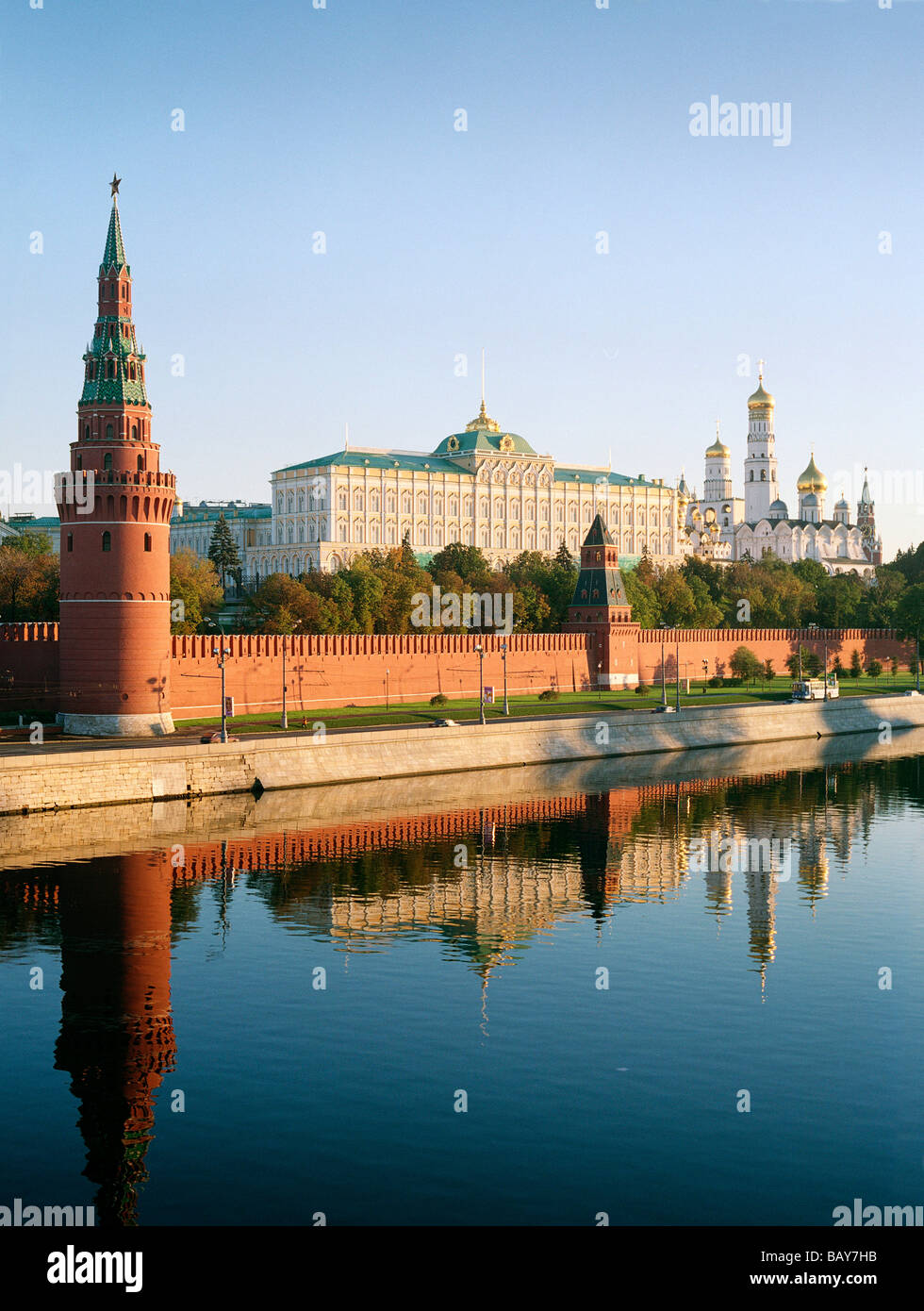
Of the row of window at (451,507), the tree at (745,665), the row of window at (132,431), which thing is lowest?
the tree at (745,665)

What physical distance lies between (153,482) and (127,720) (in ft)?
28.6

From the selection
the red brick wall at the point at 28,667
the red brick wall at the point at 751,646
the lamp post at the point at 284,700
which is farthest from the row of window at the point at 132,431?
the red brick wall at the point at 751,646

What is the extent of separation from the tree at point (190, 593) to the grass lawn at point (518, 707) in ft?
31.4

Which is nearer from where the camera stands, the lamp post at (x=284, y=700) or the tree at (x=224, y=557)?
the lamp post at (x=284, y=700)

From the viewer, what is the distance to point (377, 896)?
32.1 metres

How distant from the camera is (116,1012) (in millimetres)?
23547

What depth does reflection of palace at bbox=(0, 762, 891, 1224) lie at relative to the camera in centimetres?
2122

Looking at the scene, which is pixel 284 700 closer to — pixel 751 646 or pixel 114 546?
pixel 114 546

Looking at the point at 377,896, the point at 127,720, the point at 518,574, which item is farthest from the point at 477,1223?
the point at 518,574

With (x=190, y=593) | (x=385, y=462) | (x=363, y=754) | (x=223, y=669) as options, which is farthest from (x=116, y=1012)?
(x=385, y=462)

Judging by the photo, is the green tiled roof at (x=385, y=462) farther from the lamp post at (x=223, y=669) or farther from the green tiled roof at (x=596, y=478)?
the lamp post at (x=223, y=669)

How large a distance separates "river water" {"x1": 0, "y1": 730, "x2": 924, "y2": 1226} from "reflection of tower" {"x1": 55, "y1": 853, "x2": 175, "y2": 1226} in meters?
0.06

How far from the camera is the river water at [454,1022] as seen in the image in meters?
17.1
